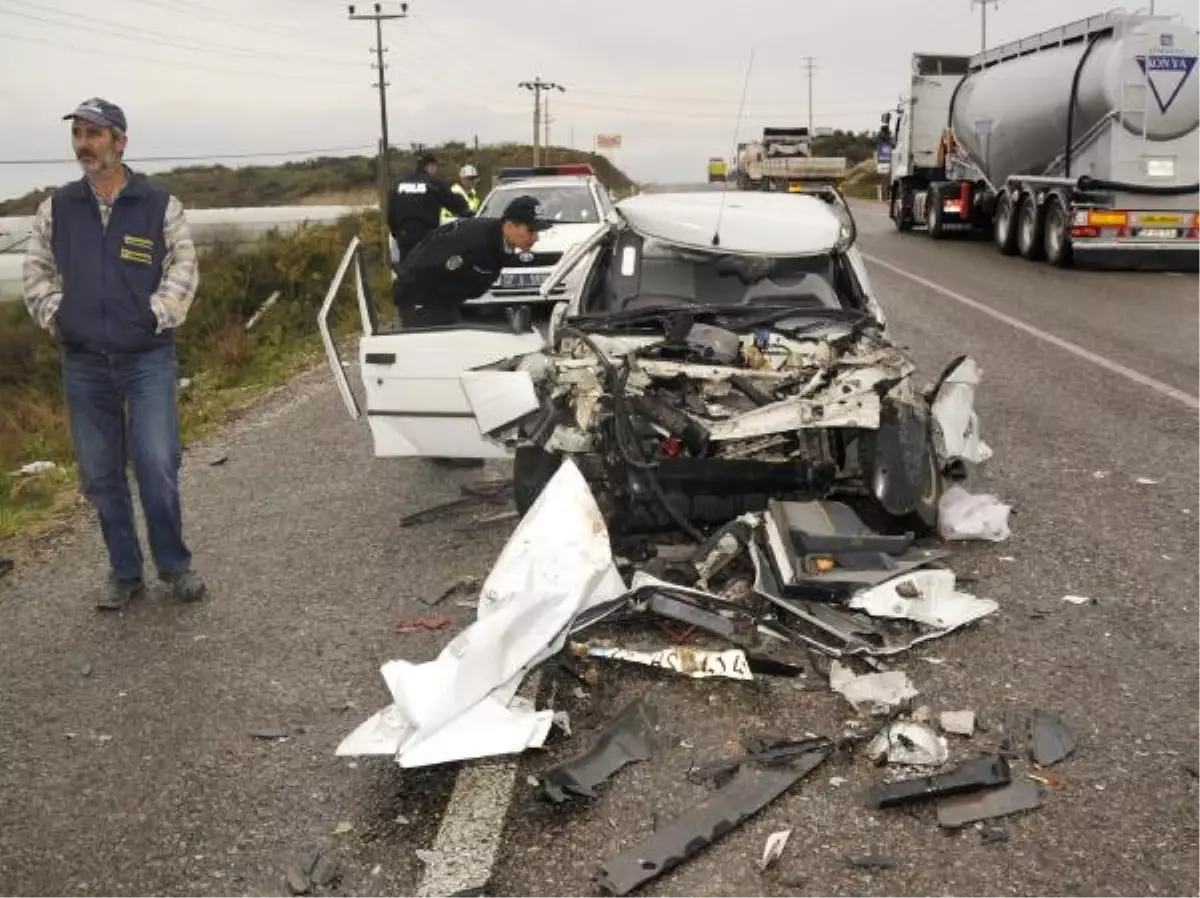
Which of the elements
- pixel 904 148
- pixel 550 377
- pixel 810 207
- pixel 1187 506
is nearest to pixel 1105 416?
pixel 1187 506

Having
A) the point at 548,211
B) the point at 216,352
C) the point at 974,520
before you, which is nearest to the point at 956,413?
the point at 974,520

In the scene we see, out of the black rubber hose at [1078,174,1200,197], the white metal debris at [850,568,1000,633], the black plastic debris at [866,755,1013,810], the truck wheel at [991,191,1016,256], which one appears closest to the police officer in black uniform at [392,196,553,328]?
the white metal debris at [850,568,1000,633]

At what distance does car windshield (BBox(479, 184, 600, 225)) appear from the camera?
12.8 meters

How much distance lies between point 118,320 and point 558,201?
882 centimetres

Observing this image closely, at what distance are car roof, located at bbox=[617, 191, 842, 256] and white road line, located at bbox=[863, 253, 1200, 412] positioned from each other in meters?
3.31

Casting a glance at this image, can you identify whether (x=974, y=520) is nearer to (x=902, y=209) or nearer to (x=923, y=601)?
(x=923, y=601)

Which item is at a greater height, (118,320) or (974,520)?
(118,320)

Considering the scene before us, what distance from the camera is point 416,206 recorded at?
10695 mm

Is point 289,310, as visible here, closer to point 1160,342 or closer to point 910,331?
point 910,331

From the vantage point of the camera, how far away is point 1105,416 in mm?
7762

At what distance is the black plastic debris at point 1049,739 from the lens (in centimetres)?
340

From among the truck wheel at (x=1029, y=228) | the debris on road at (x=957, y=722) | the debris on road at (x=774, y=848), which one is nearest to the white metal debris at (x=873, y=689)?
the debris on road at (x=957, y=722)

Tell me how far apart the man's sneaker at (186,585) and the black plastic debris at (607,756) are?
217 centimetres

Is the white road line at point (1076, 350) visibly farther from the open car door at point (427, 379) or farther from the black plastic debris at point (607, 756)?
the black plastic debris at point (607, 756)
